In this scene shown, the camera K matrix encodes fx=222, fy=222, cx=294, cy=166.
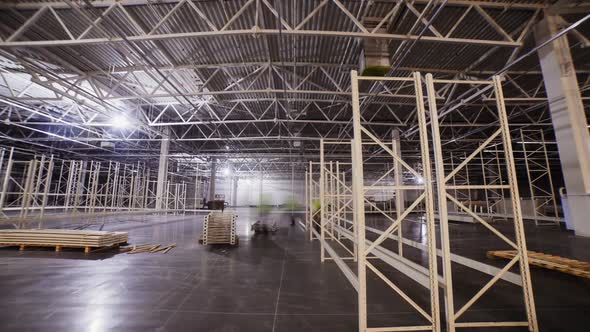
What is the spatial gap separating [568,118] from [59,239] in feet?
60.5

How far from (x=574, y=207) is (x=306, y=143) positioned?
17472mm

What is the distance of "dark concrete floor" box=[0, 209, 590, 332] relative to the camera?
3357mm

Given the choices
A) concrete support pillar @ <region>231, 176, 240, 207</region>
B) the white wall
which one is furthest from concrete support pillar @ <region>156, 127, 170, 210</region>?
the white wall

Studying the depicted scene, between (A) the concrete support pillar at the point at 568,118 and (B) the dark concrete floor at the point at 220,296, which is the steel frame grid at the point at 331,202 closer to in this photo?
(B) the dark concrete floor at the point at 220,296

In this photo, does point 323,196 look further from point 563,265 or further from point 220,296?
point 563,265

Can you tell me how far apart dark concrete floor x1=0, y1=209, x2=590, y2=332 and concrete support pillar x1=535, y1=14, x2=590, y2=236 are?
252 centimetres

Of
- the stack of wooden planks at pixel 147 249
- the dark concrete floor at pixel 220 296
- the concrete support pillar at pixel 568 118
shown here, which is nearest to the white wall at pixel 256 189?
the stack of wooden planks at pixel 147 249

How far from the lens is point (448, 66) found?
996 centimetres

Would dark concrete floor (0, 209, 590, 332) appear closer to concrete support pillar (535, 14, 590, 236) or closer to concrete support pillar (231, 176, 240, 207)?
concrete support pillar (535, 14, 590, 236)

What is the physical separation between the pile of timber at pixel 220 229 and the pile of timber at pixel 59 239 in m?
3.23

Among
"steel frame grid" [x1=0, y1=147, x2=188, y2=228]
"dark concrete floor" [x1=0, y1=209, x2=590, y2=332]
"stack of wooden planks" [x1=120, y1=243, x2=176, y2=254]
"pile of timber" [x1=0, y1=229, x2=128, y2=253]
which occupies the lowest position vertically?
"dark concrete floor" [x1=0, y1=209, x2=590, y2=332]

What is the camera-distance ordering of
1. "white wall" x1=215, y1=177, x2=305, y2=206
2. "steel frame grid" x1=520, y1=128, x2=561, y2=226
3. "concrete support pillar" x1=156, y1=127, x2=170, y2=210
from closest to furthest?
"steel frame grid" x1=520, y1=128, x2=561, y2=226
"concrete support pillar" x1=156, y1=127, x2=170, y2=210
"white wall" x1=215, y1=177, x2=305, y2=206

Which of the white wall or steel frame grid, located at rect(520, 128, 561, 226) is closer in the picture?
steel frame grid, located at rect(520, 128, 561, 226)

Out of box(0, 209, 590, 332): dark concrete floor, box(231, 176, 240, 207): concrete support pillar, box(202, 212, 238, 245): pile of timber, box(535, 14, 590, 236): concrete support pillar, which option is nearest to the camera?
box(0, 209, 590, 332): dark concrete floor
